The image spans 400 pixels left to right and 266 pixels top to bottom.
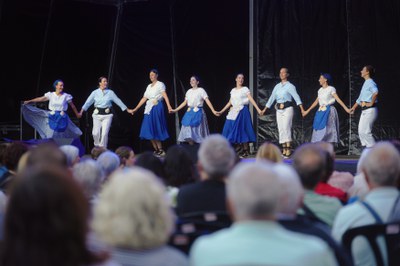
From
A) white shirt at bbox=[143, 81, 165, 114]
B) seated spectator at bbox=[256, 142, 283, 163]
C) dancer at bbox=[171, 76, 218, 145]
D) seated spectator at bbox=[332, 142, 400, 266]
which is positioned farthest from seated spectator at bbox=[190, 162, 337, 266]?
white shirt at bbox=[143, 81, 165, 114]

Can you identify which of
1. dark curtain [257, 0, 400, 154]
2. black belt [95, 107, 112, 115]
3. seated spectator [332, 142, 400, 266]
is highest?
dark curtain [257, 0, 400, 154]

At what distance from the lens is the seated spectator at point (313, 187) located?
2.63m

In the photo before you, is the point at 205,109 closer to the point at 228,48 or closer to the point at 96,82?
the point at 228,48

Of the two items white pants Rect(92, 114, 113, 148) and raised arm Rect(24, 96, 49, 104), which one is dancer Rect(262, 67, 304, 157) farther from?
raised arm Rect(24, 96, 49, 104)

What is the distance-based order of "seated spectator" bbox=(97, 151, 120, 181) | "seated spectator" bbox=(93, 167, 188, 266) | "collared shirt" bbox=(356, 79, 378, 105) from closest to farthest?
"seated spectator" bbox=(93, 167, 188, 266) → "seated spectator" bbox=(97, 151, 120, 181) → "collared shirt" bbox=(356, 79, 378, 105)

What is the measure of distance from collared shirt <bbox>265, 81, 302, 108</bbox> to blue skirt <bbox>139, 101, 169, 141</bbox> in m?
1.89

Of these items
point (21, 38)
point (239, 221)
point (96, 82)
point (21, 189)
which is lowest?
point (239, 221)

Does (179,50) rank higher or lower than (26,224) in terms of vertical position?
higher

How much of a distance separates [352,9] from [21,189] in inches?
382

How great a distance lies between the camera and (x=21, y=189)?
1423 mm

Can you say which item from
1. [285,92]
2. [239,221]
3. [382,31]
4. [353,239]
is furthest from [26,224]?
[382,31]

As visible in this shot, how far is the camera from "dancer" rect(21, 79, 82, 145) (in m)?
10.3

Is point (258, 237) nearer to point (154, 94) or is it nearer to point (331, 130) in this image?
point (331, 130)

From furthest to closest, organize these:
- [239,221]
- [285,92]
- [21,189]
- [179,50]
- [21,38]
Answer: [179,50] → [21,38] → [285,92] → [239,221] → [21,189]
